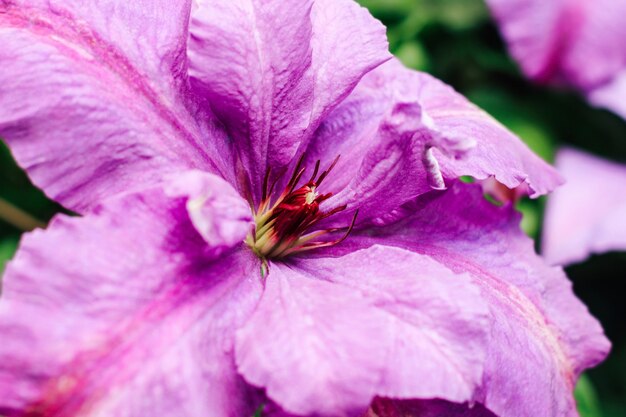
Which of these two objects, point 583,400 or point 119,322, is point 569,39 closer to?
point 583,400

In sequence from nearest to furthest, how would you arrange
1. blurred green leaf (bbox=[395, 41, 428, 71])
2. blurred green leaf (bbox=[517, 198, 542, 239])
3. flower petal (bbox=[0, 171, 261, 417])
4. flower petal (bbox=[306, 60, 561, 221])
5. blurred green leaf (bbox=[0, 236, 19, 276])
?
flower petal (bbox=[0, 171, 261, 417]), flower petal (bbox=[306, 60, 561, 221]), blurred green leaf (bbox=[0, 236, 19, 276]), blurred green leaf (bbox=[395, 41, 428, 71]), blurred green leaf (bbox=[517, 198, 542, 239])

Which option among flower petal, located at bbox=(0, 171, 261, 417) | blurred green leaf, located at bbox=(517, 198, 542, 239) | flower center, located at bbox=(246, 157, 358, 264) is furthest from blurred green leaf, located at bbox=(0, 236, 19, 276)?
blurred green leaf, located at bbox=(517, 198, 542, 239)

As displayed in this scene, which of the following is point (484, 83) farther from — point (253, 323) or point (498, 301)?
point (253, 323)

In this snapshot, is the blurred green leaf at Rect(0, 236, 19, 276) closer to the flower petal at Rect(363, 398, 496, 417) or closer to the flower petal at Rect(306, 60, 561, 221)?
the flower petal at Rect(306, 60, 561, 221)

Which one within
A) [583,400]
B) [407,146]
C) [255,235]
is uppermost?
[407,146]

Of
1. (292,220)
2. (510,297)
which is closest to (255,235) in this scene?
(292,220)

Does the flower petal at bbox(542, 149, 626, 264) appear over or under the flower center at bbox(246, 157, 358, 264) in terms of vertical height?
under
